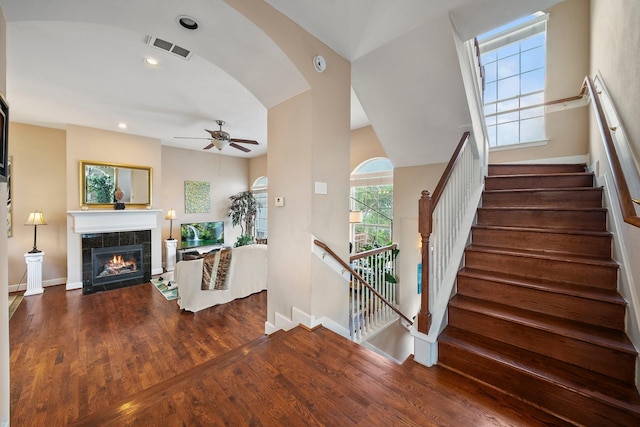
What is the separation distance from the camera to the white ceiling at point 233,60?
1.77 meters

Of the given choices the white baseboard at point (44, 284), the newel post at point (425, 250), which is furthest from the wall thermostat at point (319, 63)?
the white baseboard at point (44, 284)

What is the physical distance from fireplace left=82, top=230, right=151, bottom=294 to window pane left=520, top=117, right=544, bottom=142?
24.0 feet

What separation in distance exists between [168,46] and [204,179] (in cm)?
499

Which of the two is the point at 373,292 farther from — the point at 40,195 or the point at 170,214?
the point at 40,195

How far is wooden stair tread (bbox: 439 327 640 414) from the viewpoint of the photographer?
4.31ft

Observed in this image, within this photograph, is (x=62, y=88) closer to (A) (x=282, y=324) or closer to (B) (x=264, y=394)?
(A) (x=282, y=324)

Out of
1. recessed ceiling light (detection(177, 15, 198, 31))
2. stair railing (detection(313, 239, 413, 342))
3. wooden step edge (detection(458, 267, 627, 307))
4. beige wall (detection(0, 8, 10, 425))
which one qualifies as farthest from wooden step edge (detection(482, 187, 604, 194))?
beige wall (detection(0, 8, 10, 425))

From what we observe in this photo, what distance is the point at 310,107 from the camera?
7.22ft

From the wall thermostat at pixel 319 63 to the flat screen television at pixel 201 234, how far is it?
231 inches

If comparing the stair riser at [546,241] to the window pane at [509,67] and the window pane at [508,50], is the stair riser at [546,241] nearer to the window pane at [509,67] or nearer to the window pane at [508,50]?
the window pane at [509,67]

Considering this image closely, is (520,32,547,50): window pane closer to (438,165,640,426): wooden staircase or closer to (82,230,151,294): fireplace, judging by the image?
(438,165,640,426): wooden staircase

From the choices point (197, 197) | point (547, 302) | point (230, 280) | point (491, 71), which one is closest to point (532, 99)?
point (491, 71)

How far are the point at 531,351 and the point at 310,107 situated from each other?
8.11 feet

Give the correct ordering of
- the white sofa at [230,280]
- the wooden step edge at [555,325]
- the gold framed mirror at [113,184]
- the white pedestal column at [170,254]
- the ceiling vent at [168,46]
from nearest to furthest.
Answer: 1. the wooden step edge at [555,325]
2. the ceiling vent at [168,46]
3. the white sofa at [230,280]
4. the gold framed mirror at [113,184]
5. the white pedestal column at [170,254]
